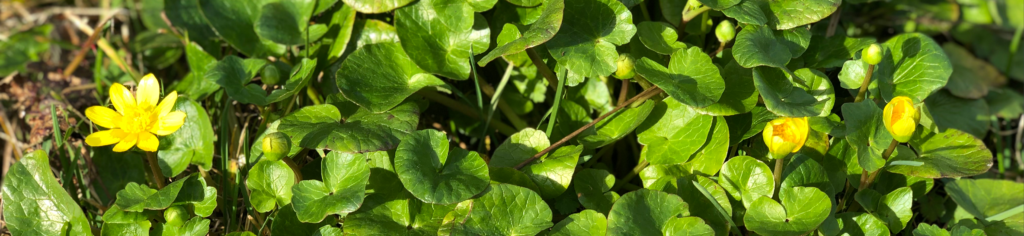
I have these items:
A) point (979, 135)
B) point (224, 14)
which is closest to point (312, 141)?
point (224, 14)

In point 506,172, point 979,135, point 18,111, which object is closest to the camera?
point 506,172

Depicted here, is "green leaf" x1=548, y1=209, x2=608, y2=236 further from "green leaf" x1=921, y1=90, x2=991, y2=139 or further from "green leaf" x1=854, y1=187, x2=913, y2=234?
"green leaf" x1=921, y1=90, x2=991, y2=139

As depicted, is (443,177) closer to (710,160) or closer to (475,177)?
(475,177)

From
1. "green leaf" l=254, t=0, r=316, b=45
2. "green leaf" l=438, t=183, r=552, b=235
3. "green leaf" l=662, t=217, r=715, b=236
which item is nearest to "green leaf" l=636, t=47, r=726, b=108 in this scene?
"green leaf" l=662, t=217, r=715, b=236

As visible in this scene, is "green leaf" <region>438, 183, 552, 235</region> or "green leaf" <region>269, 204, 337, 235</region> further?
"green leaf" <region>269, 204, 337, 235</region>

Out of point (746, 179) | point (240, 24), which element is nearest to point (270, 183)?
point (240, 24)

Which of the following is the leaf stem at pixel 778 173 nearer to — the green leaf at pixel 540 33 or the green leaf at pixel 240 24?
the green leaf at pixel 540 33

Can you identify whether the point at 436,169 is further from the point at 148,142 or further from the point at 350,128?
the point at 148,142
